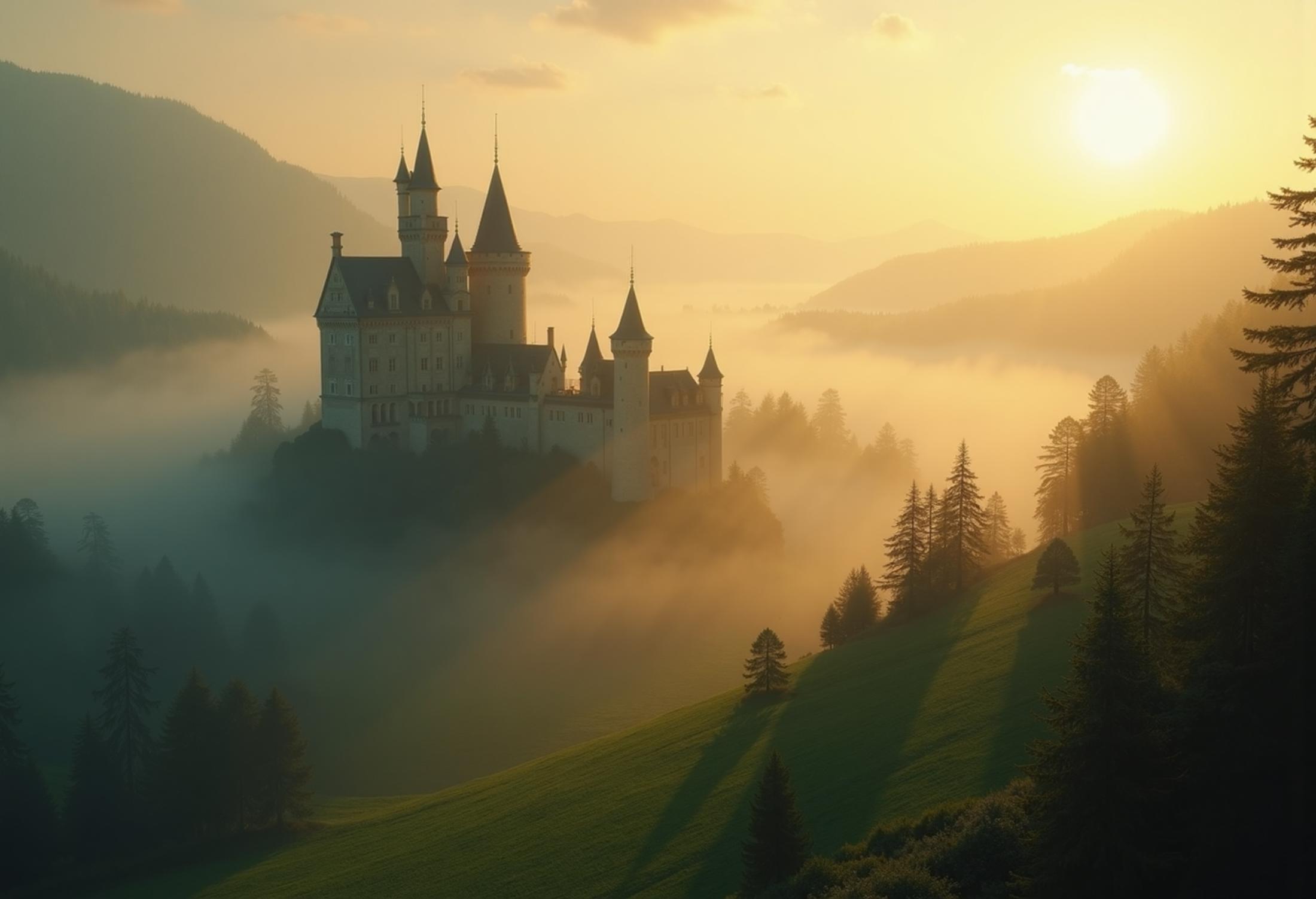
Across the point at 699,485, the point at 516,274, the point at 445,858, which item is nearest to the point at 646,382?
the point at 699,485

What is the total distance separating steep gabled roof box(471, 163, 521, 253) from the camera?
9619 cm

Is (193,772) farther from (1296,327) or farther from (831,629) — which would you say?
(1296,327)

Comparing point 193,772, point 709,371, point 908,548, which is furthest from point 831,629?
point 193,772

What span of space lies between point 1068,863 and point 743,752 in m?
26.4

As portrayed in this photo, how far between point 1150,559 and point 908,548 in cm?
2792

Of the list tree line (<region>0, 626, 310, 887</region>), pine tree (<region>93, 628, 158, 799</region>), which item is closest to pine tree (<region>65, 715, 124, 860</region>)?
tree line (<region>0, 626, 310, 887</region>)

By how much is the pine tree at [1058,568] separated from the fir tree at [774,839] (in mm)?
26206

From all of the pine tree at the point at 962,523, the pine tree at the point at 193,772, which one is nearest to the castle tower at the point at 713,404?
the pine tree at the point at 962,523

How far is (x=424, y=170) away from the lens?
94688mm

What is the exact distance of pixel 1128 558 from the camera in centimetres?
3816

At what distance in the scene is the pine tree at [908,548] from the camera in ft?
215

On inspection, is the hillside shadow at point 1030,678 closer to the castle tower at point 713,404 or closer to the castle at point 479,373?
the castle at point 479,373

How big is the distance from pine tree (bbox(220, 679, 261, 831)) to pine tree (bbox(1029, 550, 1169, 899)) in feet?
144

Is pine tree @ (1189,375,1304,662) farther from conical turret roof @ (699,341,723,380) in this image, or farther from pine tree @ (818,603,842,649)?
conical turret roof @ (699,341,723,380)
